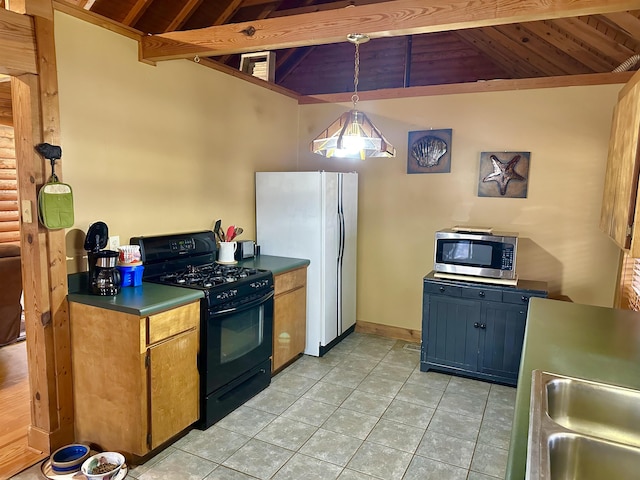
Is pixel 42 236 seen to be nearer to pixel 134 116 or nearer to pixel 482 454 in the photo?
pixel 134 116

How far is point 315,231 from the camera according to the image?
3.86 metres

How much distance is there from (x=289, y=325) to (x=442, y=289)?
4.33ft

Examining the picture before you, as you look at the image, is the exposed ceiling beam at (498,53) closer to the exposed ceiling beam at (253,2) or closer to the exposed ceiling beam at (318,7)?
the exposed ceiling beam at (318,7)

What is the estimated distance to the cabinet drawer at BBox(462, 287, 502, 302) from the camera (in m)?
3.47

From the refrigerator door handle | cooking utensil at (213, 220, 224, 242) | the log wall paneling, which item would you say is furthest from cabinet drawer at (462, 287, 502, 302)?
the log wall paneling

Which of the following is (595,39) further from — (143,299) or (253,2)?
(143,299)

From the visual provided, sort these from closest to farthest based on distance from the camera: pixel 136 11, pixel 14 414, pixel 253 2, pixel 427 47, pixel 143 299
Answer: pixel 143 299 < pixel 14 414 < pixel 136 11 < pixel 253 2 < pixel 427 47

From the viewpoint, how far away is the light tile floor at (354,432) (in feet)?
7.93

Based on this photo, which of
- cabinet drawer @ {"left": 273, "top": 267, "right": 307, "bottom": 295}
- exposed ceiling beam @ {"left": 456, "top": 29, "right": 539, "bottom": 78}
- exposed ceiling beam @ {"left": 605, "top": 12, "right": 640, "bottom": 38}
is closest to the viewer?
exposed ceiling beam @ {"left": 605, "top": 12, "right": 640, "bottom": 38}

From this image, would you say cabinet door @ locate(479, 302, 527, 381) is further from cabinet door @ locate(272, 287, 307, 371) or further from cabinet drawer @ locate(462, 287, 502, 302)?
cabinet door @ locate(272, 287, 307, 371)

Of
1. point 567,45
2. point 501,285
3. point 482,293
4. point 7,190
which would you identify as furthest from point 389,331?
point 7,190

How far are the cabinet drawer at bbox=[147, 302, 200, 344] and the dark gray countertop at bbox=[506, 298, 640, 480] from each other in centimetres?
180

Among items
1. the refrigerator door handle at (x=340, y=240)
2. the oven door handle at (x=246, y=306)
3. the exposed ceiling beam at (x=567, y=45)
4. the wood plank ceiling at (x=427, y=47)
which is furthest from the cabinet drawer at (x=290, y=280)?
the exposed ceiling beam at (x=567, y=45)

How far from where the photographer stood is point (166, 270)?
315cm
